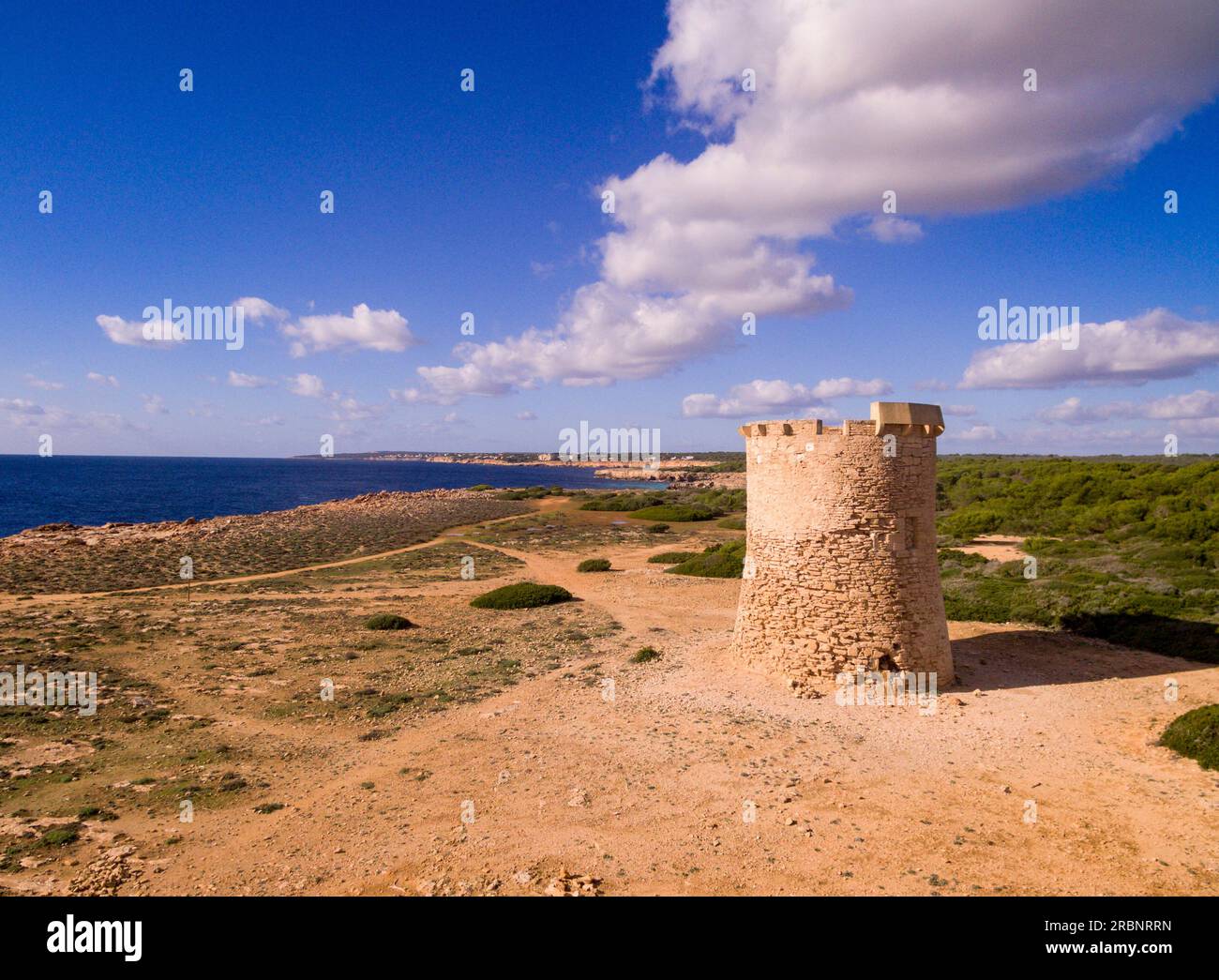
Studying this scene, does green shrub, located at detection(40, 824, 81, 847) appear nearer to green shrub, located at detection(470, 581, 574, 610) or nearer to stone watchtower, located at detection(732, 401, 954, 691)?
stone watchtower, located at detection(732, 401, 954, 691)

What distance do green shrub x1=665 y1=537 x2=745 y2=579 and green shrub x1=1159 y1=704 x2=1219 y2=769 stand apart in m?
16.2

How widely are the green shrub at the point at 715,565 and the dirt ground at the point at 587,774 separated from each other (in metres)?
9.06

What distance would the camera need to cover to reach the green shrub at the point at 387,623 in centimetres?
2017

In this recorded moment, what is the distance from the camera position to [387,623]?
20.3 metres

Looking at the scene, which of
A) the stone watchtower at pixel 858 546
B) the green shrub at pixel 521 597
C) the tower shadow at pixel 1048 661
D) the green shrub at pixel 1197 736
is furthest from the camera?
the green shrub at pixel 521 597

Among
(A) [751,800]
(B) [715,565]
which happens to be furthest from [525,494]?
(A) [751,800]

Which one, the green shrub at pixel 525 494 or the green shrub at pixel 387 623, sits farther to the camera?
the green shrub at pixel 525 494

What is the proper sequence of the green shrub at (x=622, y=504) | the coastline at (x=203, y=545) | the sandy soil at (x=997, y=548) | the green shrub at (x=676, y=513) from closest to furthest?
1. the sandy soil at (x=997, y=548)
2. the coastline at (x=203, y=545)
3. the green shrub at (x=676, y=513)
4. the green shrub at (x=622, y=504)

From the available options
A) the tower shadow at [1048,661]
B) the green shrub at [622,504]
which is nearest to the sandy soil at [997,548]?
the tower shadow at [1048,661]

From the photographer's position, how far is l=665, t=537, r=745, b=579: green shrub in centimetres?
2794

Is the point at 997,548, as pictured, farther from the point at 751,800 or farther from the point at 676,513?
the point at 676,513

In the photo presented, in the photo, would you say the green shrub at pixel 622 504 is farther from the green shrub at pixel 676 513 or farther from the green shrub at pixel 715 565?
the green shrub at pixel 715 565
